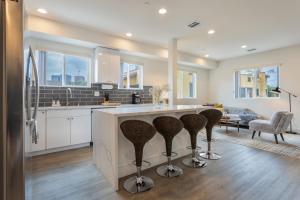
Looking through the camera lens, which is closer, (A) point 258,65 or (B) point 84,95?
(B) point 84,95

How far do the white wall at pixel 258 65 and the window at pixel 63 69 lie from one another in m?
5.73

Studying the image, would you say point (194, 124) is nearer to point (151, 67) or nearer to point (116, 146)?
point (116, 146)

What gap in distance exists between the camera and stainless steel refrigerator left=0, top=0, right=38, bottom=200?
2.80ft

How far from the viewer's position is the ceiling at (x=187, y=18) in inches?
116

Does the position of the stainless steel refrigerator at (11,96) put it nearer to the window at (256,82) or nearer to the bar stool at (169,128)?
the bar stool at (169,128)

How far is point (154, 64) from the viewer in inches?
237

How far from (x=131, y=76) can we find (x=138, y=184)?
3848 mm

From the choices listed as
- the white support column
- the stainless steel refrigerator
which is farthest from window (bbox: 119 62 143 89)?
the stainless steel refrigerator

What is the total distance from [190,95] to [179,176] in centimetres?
542

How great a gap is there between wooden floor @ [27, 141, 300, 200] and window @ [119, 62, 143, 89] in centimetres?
270

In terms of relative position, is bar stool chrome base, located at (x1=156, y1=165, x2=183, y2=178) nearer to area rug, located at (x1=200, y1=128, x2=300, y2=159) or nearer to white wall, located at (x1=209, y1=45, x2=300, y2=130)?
area rug, located at (x1=200, y1=128, x2=300, y2=159)

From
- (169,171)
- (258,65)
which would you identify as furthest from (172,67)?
(258,65)

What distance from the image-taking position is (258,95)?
644cm

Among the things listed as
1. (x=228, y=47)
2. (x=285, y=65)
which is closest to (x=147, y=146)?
(x=228, y=47)
